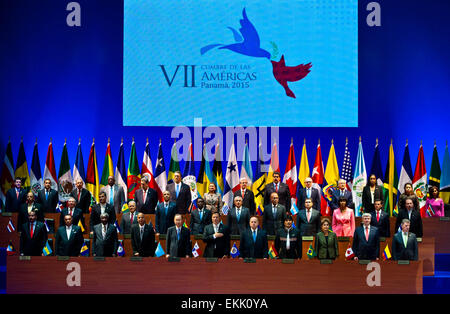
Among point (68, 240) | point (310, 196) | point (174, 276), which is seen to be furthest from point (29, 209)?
point (310, 196)

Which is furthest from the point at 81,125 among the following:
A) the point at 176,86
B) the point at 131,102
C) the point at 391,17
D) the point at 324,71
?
the point at 391,17

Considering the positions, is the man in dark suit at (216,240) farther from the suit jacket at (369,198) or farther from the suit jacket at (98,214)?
the suit jacket at (369,198)

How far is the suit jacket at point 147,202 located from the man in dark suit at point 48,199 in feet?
4.23

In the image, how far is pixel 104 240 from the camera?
8.74 metres

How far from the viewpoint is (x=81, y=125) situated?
12656mm

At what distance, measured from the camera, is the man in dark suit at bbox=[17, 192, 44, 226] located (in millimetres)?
9852

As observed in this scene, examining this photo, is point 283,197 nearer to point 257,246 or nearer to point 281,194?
point 281,194

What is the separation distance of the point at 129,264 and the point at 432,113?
6.84 m

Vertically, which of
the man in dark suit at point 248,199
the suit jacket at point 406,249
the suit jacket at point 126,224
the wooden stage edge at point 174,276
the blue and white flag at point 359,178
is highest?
the blue and white flag at point 359,178

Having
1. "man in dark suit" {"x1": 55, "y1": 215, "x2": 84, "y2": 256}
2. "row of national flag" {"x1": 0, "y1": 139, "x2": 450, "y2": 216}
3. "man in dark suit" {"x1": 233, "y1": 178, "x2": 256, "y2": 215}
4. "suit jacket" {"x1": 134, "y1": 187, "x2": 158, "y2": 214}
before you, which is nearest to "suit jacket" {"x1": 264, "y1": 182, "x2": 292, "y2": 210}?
"man in dark suit" {"x1": 233, "y1": 178, "x2": 256, "y2": 215}

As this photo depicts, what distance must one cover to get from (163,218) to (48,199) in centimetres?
204

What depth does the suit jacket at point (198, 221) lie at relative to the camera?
945 centimetres

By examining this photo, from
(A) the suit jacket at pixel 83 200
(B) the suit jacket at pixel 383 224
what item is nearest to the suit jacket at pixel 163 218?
(A) the suit jacket at pixel 83 200
